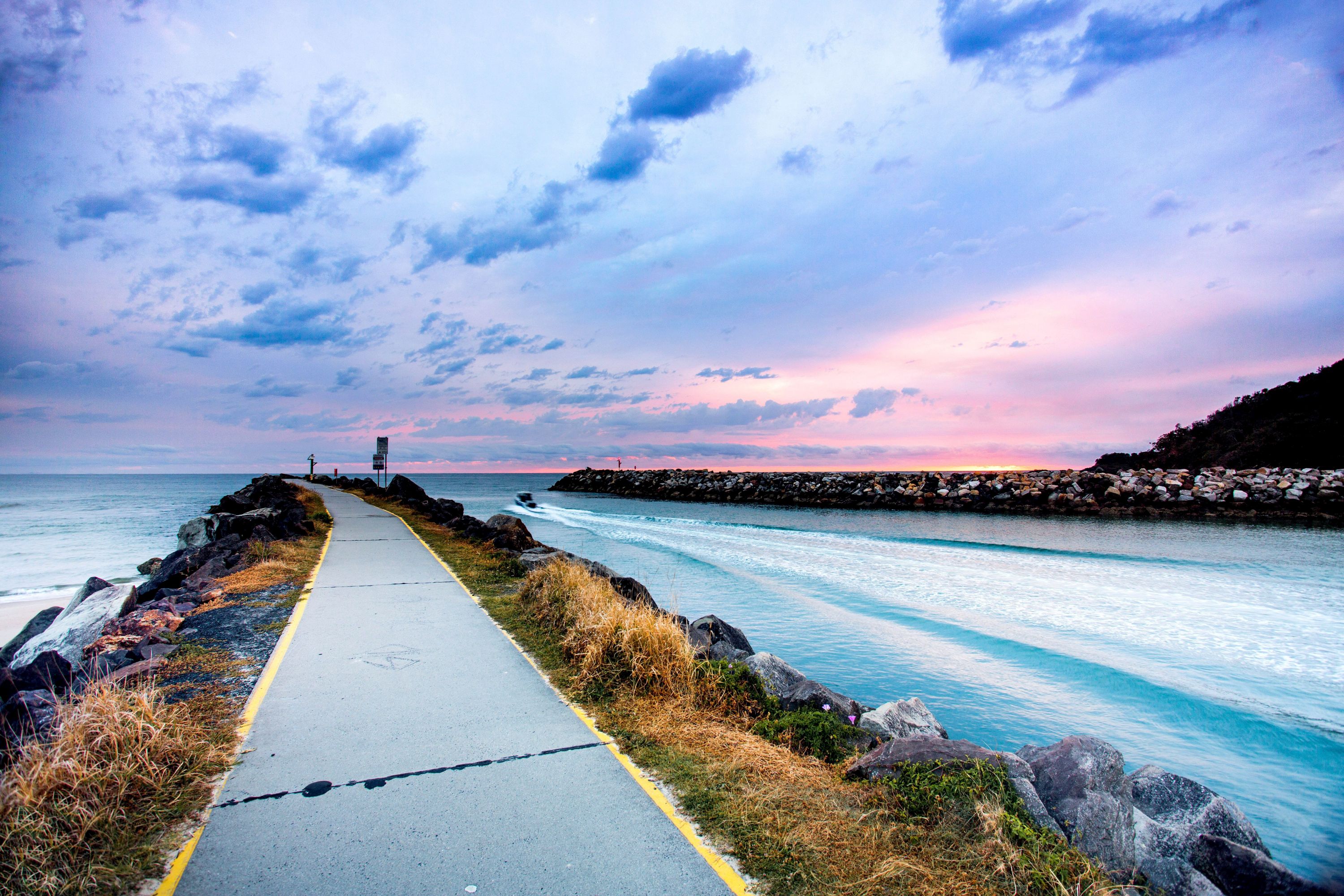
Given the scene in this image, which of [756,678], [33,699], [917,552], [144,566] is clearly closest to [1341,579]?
[917,552]

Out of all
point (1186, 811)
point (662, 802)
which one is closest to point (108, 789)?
point (662, 802)

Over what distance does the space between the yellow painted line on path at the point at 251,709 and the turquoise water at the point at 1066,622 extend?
4.68 m

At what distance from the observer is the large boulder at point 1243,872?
3295 mm

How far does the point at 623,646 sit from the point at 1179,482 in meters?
36.2

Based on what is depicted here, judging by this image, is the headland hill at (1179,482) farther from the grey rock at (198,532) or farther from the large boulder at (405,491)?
the grey rock at (198,532)

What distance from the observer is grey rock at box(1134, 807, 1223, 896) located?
10.8 feet

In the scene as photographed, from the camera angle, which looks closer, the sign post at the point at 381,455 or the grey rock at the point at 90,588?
the grey rock at the point at 90,588

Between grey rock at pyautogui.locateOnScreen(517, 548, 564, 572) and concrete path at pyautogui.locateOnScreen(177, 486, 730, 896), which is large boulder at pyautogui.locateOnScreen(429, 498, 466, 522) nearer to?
grey rock at pyautogui.locateOnScreen(517, 548, 564, 572)

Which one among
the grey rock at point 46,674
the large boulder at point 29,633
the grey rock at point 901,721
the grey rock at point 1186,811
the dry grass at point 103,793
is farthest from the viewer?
the large boulder at point 29,633

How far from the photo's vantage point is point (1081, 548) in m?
19.4

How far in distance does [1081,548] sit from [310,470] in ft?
258

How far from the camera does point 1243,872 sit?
335 cm

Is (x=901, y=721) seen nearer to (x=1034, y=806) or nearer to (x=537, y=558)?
(x=1034, y=806)

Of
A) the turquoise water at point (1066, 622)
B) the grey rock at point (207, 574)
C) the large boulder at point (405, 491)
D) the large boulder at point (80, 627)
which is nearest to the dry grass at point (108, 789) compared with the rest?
the large boulder at point (80, 627)
